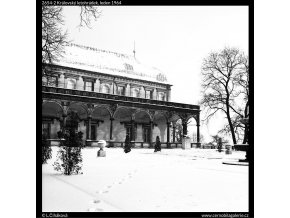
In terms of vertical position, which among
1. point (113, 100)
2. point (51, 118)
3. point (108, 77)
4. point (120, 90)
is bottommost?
point (51, 118)

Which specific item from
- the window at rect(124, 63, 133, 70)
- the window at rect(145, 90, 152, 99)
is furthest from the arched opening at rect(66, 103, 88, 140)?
the window at rect(145, 90, 152, 99)

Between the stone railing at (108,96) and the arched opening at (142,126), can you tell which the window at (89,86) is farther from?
the arched opening at (142,126)

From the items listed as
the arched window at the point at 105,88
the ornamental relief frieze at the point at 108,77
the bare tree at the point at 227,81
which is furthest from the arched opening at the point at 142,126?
the bare tree at the point at 227,81

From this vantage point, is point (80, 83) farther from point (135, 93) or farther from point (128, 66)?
point (135, 93)

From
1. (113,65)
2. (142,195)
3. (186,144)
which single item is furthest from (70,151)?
(113,65)

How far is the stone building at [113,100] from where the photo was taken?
2755 centimetres

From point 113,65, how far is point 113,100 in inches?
223

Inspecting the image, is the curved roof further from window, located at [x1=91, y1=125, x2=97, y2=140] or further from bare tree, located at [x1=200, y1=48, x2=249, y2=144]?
bare tree, located at [x1=200, y1=48, x2=249, y2=144]

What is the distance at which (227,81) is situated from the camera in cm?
1117

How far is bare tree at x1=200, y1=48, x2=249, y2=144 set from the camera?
9.28 metres

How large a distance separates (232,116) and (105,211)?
837cm

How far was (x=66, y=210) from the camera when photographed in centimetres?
569
